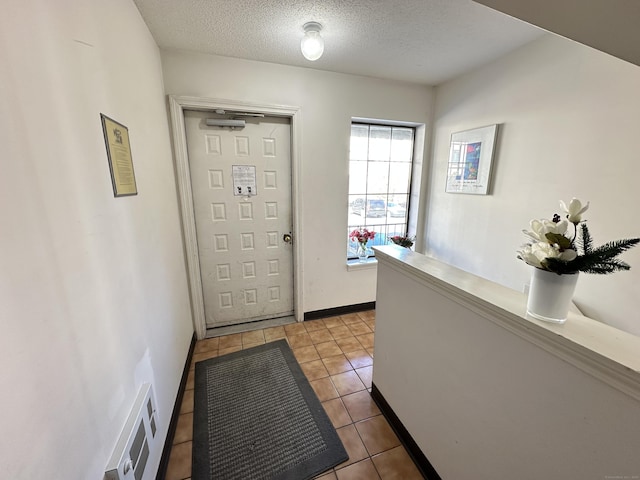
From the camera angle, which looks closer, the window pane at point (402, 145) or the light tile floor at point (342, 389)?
the light tile floor at point (342, 389)

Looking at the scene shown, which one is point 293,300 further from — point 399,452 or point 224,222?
point 399,452

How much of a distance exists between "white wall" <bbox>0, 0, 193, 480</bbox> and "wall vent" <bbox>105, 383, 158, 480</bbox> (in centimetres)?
3

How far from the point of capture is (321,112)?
2.29 m

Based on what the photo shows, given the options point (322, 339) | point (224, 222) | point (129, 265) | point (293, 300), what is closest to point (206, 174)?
point (224, 222)

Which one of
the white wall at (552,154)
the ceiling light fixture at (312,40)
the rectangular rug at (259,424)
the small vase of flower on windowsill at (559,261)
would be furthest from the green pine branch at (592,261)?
the ceiling light fixture at (312,40)

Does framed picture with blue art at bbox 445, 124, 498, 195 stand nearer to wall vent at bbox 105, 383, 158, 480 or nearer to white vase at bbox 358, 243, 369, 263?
white vase at bbox 358, 243, 369, 263

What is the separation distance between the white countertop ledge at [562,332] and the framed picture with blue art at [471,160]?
1.45 metres

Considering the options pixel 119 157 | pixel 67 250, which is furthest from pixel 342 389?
pixel 119 157

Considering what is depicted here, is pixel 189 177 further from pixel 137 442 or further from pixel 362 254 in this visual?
pixel 362 254

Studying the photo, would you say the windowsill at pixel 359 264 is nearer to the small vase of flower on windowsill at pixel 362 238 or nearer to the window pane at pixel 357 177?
the small vase of flower on windowsill at pixel 362 238

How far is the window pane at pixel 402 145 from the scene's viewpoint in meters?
2.75

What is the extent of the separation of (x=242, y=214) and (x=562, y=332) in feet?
7.21

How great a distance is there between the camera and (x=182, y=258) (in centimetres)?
210

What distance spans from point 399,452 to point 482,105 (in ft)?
8.63
